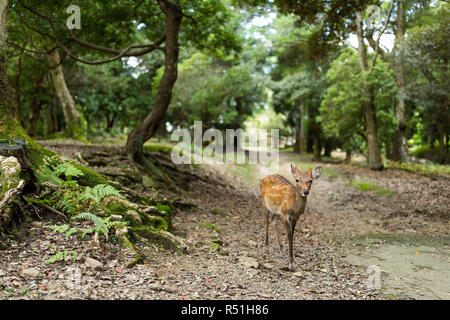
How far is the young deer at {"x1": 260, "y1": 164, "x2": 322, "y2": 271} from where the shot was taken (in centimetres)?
540

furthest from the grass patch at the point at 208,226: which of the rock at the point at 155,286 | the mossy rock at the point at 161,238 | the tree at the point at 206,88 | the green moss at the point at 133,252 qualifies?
the tree at the point at 206,88

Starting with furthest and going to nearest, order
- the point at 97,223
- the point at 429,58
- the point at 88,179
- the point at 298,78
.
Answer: the point at 298,78
the point at 429,58
the point at 88,179
the point at 97,223

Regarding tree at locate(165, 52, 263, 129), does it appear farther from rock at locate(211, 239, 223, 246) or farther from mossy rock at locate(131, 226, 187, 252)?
mossy rock at locate(131, 226, 187, 252)

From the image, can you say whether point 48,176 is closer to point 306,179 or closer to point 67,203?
point 67,203

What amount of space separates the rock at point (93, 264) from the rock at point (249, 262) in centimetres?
235

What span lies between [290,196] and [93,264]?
11.1ft

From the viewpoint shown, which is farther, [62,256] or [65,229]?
[65,229]

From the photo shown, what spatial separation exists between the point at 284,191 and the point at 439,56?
11448 millimetres

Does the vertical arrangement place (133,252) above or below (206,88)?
below

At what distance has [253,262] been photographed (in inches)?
224

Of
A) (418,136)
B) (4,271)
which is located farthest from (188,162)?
(418,136)

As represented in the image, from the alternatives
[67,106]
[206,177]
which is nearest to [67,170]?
[206,177]

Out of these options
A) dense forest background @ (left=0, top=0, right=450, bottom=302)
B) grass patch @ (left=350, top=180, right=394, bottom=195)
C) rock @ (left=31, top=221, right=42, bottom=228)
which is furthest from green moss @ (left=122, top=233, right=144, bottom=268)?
grass patch @ (left=350, top=180, right=394, bottom=195)

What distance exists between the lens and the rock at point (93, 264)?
4.34 metres
